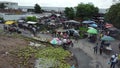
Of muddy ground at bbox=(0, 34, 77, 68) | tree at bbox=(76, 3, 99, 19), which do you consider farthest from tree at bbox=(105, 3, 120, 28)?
muddy ground at bbox=(0, 34, 77, 68)

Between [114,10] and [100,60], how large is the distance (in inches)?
723

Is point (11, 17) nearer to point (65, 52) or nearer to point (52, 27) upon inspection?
point (52, 27)

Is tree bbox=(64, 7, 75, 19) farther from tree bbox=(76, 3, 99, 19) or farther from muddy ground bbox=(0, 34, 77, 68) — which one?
muddy ground bbox=(0, 34, 77, 68)

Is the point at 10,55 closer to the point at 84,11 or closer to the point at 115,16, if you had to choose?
the point at 115,16

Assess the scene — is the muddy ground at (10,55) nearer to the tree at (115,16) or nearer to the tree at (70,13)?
the tree at (115,16)

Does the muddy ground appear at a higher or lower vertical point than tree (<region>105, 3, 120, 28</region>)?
lower

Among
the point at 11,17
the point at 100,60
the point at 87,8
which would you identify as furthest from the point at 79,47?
the point at 11,17

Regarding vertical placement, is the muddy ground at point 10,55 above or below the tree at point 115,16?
below

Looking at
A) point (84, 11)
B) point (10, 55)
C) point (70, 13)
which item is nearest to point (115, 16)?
point (84, 11)

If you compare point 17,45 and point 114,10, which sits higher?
point 114,10

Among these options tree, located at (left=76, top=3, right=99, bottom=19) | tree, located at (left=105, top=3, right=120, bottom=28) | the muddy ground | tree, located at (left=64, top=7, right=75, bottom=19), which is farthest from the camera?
tree, located at (left=64, top=7, right=75, bottom=19)

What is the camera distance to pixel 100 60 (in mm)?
26078

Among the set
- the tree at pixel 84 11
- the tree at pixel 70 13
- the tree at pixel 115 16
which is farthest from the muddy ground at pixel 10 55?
the tree at pixel 70 13

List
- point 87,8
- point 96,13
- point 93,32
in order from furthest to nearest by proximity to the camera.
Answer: point 96,13 → point 87,8 → point 93,32
